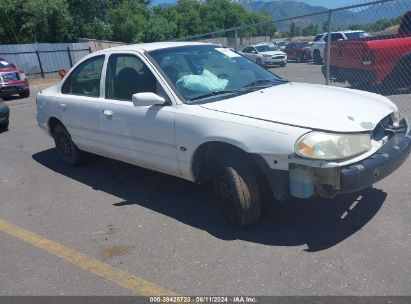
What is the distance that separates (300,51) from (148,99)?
1686cm

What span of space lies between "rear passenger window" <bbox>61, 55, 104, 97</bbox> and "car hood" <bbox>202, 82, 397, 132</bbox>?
1866mm

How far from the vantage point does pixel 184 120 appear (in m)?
3.89

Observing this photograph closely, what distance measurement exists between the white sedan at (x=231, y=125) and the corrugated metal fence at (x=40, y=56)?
70.6 ft

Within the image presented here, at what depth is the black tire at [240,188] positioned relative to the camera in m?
3.64

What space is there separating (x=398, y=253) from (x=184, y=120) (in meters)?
2.15

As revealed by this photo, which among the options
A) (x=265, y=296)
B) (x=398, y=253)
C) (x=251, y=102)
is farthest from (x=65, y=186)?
(x=398, y=253)

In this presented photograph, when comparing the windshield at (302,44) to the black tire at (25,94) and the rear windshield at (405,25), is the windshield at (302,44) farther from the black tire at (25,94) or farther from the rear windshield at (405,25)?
the black tire at (25,94)

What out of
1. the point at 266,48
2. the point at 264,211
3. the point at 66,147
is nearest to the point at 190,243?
the point at 264,211

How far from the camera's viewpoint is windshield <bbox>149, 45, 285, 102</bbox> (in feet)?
13.9

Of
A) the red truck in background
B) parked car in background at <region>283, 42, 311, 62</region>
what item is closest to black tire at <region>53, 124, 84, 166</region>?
the red truck in background

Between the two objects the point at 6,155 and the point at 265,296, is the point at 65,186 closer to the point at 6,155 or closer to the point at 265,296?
the point at 6,155

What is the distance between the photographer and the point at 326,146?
3.21 meters

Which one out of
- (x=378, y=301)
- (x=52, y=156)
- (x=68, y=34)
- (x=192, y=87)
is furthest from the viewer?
(x=68, y=34)

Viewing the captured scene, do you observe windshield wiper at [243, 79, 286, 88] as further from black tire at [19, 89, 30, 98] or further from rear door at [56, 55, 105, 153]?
black tire at [19, 89, 30, 98]
